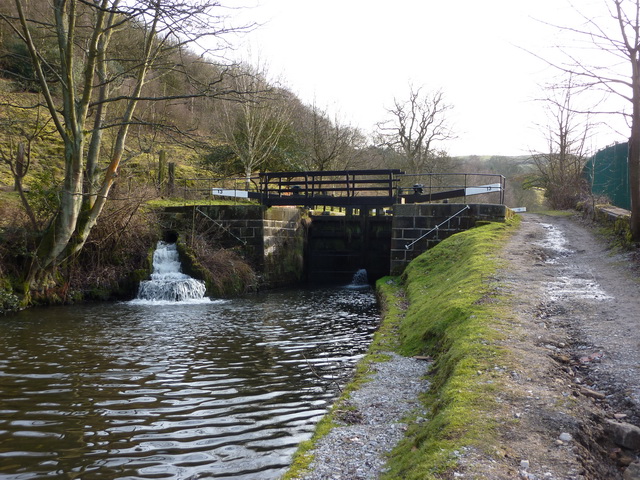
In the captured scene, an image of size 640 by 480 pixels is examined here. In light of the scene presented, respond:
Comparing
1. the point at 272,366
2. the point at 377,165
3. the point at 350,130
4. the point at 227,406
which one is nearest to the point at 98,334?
the point at 272,366

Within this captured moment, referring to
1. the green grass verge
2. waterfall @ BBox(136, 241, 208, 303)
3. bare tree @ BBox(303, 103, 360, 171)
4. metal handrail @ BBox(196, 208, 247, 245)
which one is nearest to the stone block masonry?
the green grass verge

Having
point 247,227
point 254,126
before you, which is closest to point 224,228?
point 247,227

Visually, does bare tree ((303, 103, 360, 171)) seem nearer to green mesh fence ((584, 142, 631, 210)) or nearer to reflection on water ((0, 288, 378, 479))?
green mesh fence ((584, 142, 631, 210))

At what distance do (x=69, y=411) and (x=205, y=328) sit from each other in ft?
17.0

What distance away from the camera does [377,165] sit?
38.7 metres

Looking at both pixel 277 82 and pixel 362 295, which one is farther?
pixel 277 82

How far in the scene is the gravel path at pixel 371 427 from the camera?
4234 millimetres

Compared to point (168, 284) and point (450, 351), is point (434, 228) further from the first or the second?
point (450, 351)

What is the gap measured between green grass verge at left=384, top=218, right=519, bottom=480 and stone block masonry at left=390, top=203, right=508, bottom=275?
14.5ft

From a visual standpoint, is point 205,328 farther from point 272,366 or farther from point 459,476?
point 459,476

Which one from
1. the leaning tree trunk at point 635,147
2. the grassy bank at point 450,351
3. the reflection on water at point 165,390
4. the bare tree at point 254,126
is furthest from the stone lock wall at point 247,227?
the leaning tree trunk at point 635,147

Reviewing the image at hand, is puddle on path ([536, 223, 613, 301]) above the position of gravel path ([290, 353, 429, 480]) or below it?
above

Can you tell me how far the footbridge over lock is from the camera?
695 inches

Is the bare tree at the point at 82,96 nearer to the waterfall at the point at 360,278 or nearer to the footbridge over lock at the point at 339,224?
the footbridge over lock at the point at 339,224
